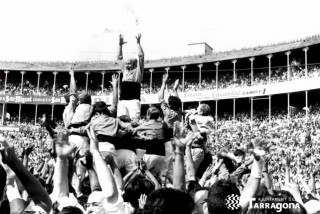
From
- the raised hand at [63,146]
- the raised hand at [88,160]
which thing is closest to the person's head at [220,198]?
the raised hand at [63,146]

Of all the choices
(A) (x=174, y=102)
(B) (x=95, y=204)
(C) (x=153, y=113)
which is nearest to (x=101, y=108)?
(C) (x=153, y=113)

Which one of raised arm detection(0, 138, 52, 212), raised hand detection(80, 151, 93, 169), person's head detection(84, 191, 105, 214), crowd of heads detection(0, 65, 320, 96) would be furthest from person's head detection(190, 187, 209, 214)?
crowd of heads detection(0, 65, 320, 96)

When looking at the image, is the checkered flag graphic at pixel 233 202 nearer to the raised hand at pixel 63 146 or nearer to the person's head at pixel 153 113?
the raised hand at pixel 63 146

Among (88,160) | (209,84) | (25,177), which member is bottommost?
(25,177)

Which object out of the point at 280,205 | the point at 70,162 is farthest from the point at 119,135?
the point at 280,205

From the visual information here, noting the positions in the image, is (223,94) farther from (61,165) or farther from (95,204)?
(61,165)

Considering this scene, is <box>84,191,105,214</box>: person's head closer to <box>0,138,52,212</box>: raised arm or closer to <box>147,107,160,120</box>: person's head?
<box>0,138,52,212</box>: raised arm

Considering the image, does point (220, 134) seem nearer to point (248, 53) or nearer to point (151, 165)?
point (248, 53)

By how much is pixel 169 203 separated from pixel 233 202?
2.11 ft

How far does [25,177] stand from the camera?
2.63 meters

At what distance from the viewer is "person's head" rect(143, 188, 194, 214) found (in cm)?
232

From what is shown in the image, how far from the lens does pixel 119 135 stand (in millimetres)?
6375

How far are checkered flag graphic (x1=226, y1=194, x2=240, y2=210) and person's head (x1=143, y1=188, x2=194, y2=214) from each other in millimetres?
479

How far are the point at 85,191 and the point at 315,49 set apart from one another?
29.5 meters
